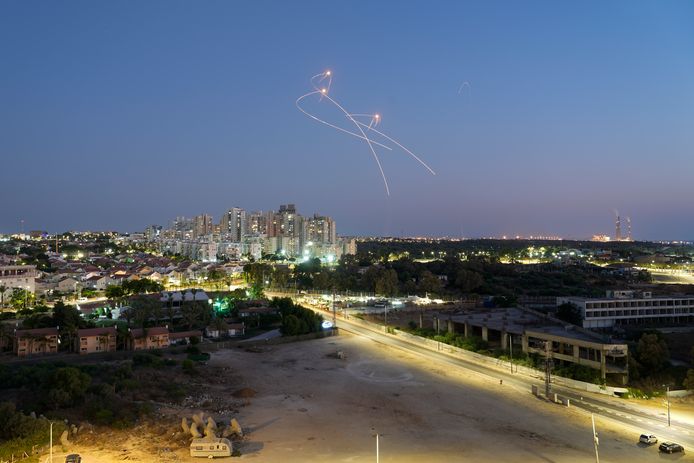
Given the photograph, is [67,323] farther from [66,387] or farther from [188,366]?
[66,387]

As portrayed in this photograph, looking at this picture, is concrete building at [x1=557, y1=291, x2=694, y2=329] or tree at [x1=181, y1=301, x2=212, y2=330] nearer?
tree at [x1=181, y1=301, x2=212, y2=330]

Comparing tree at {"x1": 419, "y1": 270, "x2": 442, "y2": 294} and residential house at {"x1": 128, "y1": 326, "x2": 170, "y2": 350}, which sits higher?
tree at {"x1": 419, "y1": 270, "x2": 442, "y2": 294}

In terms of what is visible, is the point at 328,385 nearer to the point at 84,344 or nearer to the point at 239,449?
the point at 239,449

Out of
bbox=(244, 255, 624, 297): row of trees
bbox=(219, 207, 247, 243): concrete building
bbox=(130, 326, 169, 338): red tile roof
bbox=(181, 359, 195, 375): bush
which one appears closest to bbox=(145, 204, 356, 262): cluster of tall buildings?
bbox=(219, 207, 247, 243): concrete building

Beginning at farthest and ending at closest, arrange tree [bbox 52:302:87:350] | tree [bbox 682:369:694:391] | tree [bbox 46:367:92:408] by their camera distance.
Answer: tree [bbox 52:302:87:350]
tree [bbox 682:369:694:391]
tree [bbox 46:367:92:408]

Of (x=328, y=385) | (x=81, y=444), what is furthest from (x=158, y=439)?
(x=328, y=385)

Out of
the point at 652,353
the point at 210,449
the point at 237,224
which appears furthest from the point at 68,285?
the point at 237,224

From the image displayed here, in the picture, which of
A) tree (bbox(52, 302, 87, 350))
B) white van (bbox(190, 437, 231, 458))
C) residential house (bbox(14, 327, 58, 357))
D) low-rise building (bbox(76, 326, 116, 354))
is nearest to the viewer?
white van (bbox(190, 437, 231, 458))

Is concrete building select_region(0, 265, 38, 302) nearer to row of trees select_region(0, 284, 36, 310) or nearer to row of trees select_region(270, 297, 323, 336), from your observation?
row of trees select_region(0, 284, 36, 310)

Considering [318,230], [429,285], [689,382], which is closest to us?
[689,382]
